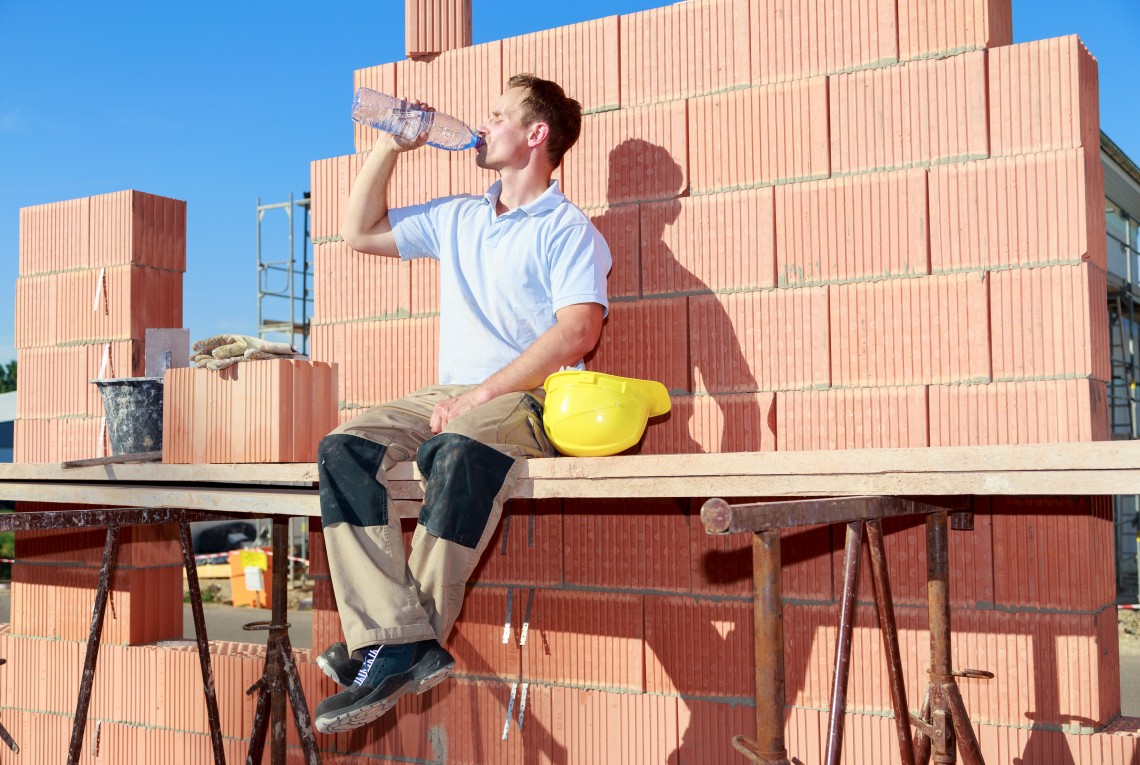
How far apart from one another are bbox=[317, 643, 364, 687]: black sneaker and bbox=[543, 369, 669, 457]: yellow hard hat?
0.86 m

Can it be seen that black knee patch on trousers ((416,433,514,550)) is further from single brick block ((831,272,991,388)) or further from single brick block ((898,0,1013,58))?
single brick block ((898,0,1013,58))

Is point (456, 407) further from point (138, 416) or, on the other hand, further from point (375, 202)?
point (138, 416)

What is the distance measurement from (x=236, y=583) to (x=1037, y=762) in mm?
14745

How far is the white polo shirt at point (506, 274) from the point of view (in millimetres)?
3555

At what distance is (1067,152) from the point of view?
3375mm

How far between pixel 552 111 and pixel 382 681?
2.12m

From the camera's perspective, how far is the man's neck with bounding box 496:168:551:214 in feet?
12.7

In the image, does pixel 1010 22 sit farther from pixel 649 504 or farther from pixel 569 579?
pixel 569 579

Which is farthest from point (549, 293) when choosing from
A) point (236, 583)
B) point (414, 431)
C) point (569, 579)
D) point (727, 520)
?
point (236, 583)

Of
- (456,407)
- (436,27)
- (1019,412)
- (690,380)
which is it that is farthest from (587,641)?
(436,27)

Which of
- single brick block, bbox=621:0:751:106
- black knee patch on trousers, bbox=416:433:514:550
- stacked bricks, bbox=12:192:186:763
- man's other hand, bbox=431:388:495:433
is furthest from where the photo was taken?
stacked bricks, bbox=12:192:186:763

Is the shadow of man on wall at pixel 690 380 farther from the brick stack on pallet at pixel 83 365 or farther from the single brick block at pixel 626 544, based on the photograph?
the brick stack on pallet at pixel 83 365

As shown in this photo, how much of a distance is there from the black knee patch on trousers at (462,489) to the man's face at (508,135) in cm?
128

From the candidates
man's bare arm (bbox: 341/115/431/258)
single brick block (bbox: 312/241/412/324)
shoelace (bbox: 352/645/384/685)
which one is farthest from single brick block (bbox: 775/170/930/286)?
shoelace (bbox: 352/645/384/685)
